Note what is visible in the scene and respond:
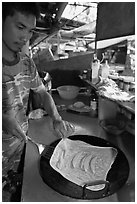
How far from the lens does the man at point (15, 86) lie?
36.4 inches

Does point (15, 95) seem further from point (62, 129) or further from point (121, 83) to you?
point (121, 83)

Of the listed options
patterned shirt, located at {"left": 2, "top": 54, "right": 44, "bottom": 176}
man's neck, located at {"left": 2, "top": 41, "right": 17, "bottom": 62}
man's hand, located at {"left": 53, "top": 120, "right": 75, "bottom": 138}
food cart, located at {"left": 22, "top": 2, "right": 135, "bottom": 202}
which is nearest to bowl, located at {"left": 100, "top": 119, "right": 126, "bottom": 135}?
food cart, located at {"left": 22, "top": 2, "right": 135, "bottom": 202}

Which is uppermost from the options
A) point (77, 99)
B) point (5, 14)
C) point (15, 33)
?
point (5, 14)

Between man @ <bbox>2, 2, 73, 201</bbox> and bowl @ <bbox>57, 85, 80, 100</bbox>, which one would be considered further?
bowl @ <bbox>57, 85, 80, 100</bbox>

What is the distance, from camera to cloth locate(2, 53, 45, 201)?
1.07m

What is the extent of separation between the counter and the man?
0.10m

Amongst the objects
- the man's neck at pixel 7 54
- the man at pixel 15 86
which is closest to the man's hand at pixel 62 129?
the man at pixel 15 86

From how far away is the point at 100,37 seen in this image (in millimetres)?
1728

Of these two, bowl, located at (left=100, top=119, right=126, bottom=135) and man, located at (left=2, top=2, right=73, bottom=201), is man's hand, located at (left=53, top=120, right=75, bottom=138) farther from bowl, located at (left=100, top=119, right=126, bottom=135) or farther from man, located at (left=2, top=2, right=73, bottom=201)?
bowl, located at (left=100, top=119, right=126, bottom=135)

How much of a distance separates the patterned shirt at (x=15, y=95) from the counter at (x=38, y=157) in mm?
152

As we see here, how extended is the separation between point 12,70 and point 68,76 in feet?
3.51

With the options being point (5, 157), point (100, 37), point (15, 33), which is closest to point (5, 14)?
point (15, 33)

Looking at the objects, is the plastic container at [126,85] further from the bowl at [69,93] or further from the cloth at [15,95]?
the cloth at [15,95]

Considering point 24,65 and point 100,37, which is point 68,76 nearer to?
point 100,37
